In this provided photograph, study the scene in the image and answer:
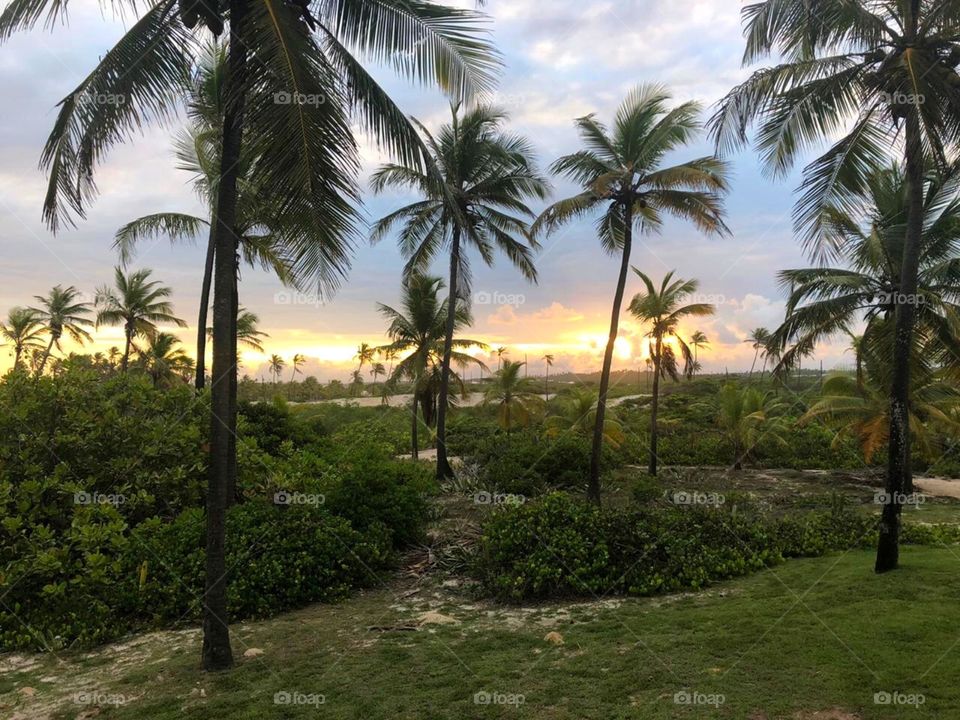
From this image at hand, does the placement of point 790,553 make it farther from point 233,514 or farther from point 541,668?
point 233,514

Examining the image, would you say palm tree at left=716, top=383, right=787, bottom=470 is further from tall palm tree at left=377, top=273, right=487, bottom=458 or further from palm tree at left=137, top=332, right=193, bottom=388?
palm tree at left=137, top=332, right=193, bottom=388

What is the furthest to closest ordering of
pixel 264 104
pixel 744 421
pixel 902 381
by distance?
1. pixel 744 421
2. pixel 902 381
3. pixel 264 104

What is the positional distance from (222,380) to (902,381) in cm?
885

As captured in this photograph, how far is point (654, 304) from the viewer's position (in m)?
21.9

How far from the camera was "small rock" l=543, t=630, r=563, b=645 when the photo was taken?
6.34 metres

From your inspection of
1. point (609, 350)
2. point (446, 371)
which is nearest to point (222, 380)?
point (609, 350)

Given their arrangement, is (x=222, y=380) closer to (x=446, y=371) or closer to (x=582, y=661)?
(x=582, y=661)

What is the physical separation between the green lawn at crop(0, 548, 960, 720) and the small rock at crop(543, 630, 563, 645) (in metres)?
0.07

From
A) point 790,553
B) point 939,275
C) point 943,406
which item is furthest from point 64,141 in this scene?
point 943,406

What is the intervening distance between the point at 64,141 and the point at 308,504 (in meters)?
6.55

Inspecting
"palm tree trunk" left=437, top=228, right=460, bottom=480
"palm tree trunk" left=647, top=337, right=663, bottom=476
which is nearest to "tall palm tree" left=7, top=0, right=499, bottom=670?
"palm tree trunk" left=437, top=228, right=460, bottom=480

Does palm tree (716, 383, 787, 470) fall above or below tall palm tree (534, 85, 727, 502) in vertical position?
below

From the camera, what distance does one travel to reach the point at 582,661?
19.0 feet

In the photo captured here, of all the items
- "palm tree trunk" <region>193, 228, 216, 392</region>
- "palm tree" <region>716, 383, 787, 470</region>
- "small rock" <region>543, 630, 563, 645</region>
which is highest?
"palm tree trunk" <region>193, 228, 216, 392</region>
